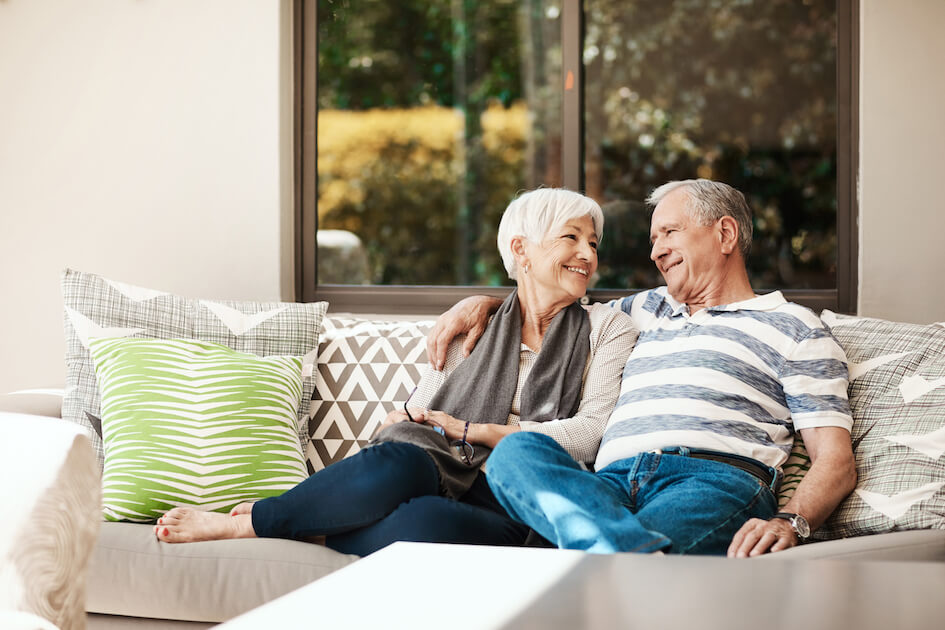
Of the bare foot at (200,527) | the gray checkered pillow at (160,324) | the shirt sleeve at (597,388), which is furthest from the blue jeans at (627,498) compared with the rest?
the gray checkered pillow at (160,324)

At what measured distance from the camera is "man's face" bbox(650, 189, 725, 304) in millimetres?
2316

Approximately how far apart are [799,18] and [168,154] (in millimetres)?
2275

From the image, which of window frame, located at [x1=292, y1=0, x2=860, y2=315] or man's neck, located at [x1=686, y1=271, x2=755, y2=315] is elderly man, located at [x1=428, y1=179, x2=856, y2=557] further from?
window frame, located at [x1=292, y1=0, x2=860, y2=315]

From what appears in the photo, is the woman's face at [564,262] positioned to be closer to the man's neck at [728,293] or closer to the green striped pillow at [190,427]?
the man's neck at [728,293]

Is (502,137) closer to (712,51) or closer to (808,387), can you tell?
(712,51)

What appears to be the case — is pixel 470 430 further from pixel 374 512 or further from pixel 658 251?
pixel 658 251

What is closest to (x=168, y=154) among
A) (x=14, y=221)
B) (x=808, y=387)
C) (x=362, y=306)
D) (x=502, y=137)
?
(x=14, y=221)

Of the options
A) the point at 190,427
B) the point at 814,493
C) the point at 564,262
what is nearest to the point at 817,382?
the point at 814,493

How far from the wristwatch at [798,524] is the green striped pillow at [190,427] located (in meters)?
1.15

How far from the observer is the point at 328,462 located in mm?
2469

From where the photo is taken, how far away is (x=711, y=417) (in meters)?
2.04

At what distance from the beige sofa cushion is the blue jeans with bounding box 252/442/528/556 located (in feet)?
0.14

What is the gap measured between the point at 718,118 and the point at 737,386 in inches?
63.4

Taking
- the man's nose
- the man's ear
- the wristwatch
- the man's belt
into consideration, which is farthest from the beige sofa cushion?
the man's ear
